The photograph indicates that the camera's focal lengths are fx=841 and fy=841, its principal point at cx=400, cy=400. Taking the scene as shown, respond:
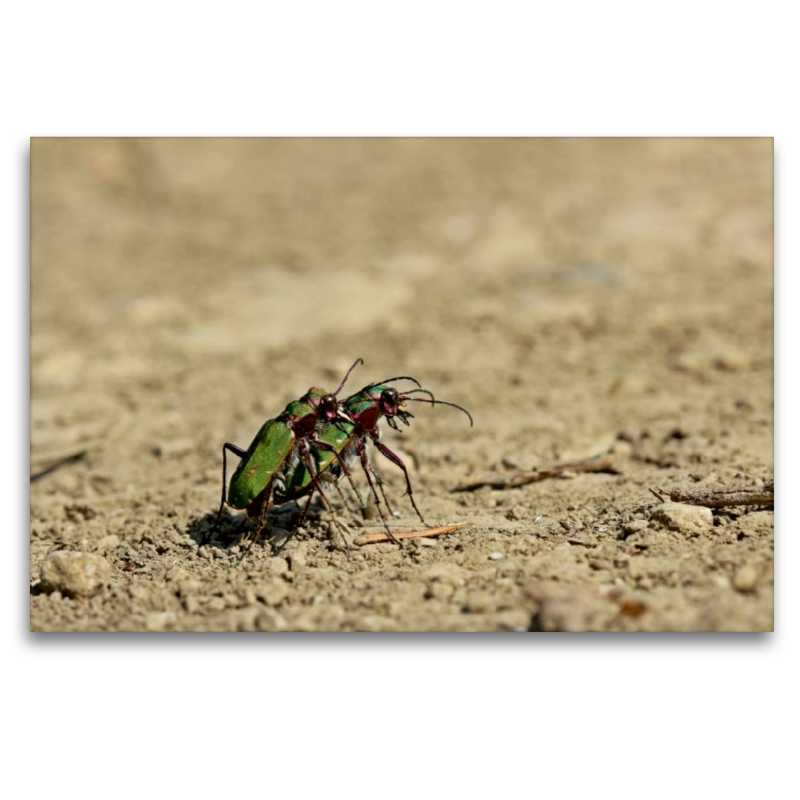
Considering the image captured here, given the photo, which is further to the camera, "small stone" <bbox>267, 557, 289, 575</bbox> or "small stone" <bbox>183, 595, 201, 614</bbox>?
"small stone" <bbox>267, 557, 289, 575</bbox>

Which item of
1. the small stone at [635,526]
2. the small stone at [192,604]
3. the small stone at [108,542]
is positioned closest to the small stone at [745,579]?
the small stone at [635,526]

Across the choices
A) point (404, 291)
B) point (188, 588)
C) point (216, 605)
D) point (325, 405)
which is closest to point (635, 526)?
point (325, 405)

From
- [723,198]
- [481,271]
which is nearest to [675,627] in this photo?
[481,271]

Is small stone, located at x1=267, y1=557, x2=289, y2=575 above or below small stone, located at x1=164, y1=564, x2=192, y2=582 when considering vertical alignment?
above

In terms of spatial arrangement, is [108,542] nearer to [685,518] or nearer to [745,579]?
[685,518]

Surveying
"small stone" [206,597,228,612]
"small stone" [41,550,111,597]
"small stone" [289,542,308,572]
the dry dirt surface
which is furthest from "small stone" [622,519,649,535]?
"small stone" [41,550,111,597]

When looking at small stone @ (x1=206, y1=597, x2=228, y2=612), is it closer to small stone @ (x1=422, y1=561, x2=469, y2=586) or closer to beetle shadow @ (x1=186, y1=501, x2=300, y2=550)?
beetle shadow @ (x1=186, y1=501, x2=300, y2=550)
